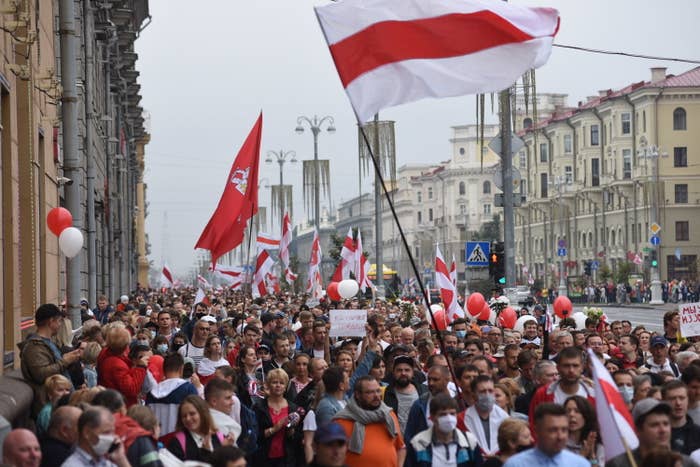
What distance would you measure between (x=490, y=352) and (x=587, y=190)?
93888 mm

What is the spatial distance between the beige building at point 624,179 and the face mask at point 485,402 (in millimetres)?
69742

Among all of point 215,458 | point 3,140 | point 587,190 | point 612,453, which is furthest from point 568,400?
point 587,190

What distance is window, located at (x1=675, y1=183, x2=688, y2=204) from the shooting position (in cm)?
9469

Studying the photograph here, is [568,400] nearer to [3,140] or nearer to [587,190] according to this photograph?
[3,140]

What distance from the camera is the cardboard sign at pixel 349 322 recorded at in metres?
15.7

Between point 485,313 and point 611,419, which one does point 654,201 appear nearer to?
point 485,313

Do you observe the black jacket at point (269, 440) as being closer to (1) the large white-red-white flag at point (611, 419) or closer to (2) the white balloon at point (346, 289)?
(1) the large white-red-white flag at point (611, 419)

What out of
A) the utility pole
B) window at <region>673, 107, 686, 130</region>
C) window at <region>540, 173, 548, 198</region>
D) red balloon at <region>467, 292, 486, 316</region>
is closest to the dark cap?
red balloon at <region>467, 292, 486, 316</region>

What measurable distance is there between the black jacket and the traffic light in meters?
17.2

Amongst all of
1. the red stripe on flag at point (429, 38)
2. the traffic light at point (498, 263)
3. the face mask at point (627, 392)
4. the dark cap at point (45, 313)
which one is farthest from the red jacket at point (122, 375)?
the traffic light at point (498, 263)

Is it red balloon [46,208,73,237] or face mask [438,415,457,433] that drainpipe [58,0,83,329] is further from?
face mask [438,415,457,433]

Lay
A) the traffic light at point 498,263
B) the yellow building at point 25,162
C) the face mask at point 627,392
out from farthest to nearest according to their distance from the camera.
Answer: the traffic light at point 498,263
the yellow building at point 25,162
the face mask at point 627,392

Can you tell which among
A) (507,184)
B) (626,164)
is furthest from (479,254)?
(626,164)

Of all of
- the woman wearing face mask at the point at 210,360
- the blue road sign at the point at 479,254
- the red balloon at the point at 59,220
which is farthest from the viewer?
the blue road sign at the point at 479,254
